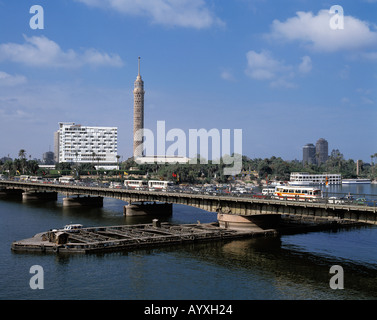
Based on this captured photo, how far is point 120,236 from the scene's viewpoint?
67.1 metres

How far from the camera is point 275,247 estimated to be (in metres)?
62.1

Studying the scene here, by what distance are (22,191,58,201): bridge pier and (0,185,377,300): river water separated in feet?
230

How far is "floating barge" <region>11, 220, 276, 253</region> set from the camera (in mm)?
55875

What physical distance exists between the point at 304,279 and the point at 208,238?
21877 mm

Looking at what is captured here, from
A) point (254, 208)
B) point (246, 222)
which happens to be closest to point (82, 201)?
point (246, 222)

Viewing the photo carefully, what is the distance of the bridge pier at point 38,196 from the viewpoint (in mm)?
138750

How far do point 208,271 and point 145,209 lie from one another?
53.7 meters

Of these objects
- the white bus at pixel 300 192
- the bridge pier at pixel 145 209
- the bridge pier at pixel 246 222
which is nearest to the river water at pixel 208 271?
the bridge pier at pixel 246 222

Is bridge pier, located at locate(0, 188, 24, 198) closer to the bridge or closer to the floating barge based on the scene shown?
the bridge

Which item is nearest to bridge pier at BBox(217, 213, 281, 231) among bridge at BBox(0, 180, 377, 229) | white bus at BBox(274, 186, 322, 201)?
bridge at BBox(0, 180, 377, 229)

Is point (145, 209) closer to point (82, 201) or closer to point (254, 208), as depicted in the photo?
point (82, 201)

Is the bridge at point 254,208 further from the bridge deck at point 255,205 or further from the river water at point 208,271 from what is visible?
the river water at point 208,271

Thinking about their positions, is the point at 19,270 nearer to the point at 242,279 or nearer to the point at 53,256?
the point at 53,256

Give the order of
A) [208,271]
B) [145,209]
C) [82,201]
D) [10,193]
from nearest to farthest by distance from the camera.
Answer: [208,271] < [145,209] < [82,201] < [10,193]
